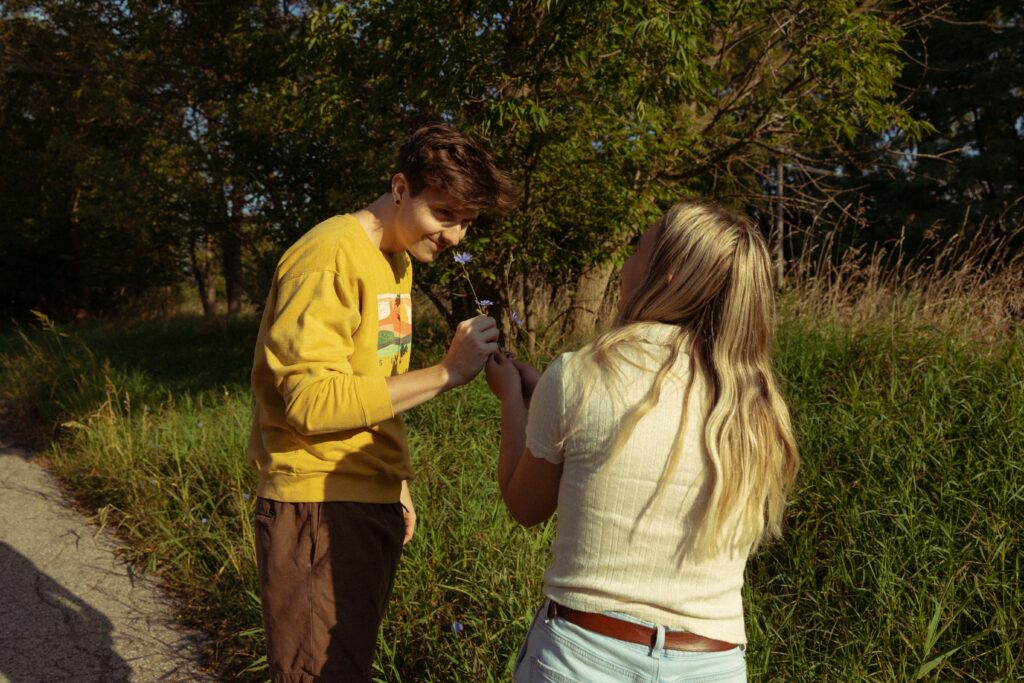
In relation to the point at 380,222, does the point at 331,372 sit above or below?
below

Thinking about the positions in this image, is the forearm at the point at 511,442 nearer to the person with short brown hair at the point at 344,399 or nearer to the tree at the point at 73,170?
the person with short brown hair at the point at 344,399

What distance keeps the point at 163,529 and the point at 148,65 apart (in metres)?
10.7

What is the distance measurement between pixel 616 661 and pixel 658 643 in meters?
0.08

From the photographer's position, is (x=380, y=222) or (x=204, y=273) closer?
(x=380, y=222)

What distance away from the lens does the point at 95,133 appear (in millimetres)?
17875

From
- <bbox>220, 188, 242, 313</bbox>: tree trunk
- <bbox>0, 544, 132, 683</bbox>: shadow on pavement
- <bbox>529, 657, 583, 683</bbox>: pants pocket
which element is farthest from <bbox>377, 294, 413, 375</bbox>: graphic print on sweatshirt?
<bbox>220, 188, 242, 313</bbox>: tree trunk

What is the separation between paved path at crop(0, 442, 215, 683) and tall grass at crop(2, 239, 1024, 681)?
0.17m

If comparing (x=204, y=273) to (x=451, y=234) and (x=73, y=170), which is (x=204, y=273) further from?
(x=451, y=234)

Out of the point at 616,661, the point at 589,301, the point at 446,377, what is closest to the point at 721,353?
the point at 616,661

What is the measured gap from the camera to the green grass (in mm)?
3080

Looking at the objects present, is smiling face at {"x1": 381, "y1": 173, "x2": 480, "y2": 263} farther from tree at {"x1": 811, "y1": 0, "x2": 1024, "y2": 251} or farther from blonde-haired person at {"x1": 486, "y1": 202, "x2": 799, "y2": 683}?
tree at {"x1": 811, "y1": 0, "x2": 1024, "y2": 251}

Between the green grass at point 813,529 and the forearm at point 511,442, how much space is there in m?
1.55

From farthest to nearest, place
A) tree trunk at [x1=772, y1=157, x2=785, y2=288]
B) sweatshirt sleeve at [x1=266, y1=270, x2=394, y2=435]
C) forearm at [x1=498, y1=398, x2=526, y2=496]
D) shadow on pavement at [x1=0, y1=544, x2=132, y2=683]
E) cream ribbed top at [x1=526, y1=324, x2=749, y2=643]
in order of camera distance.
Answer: tree trunk at [x1=772, y1=157, x2=785, y2=288] < shadow on pavement at [x1=0, y1=544, x2=132, y2=683] < sweatshirt sleeve at [x1=266, y1=270, x2=394, y2=435] < forearm at [x1=498, y1=398, x2=526, y2=496] < cream ribbed top at [x1=526, y1=324, x2=749, y2=643]

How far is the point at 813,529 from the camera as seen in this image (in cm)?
385
